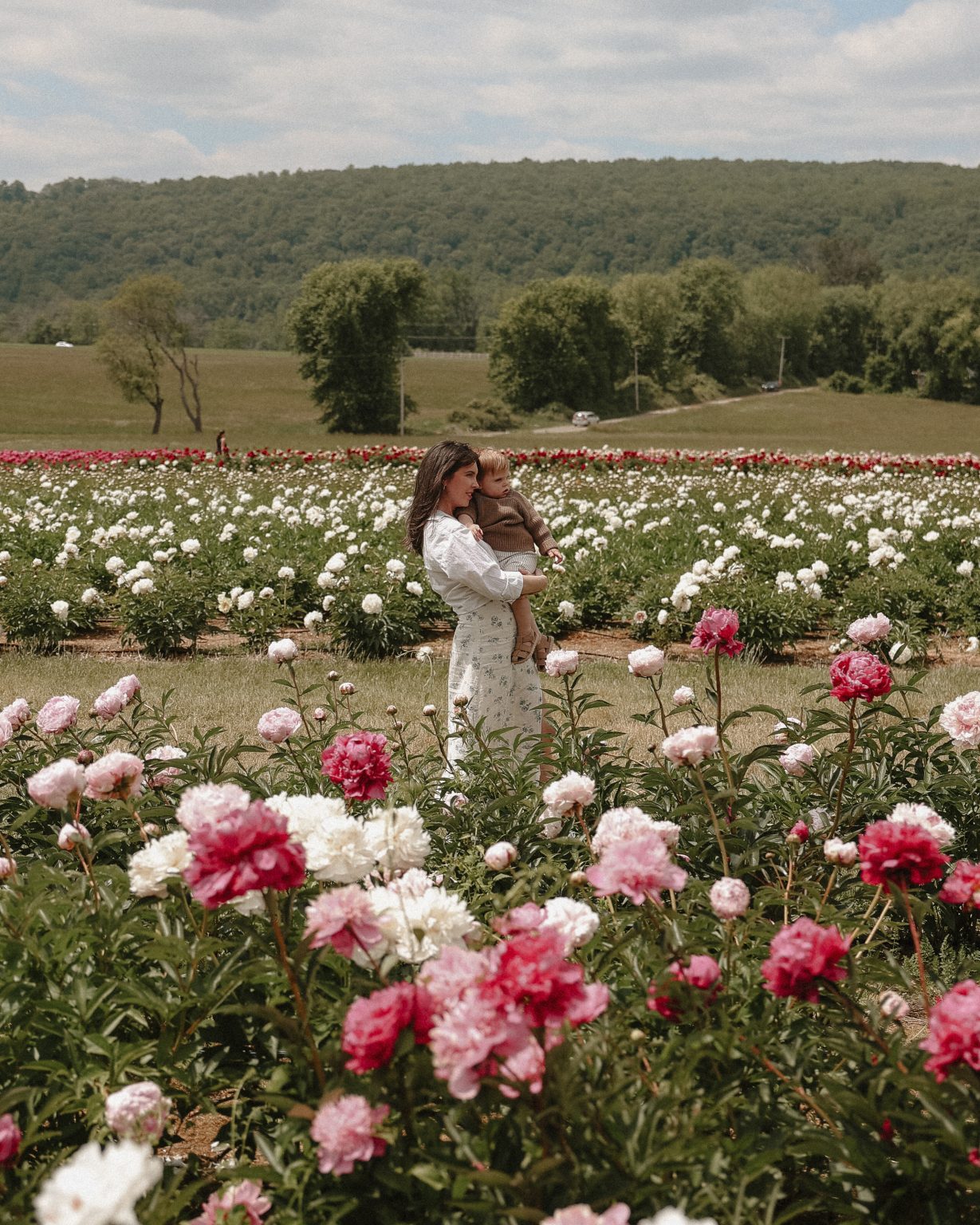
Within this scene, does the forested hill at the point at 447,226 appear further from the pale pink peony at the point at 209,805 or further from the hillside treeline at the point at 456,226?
the pale pink peony at the point at 209,805

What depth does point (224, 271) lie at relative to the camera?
447 ft

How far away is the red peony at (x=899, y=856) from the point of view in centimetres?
183

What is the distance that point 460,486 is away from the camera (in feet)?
14.2

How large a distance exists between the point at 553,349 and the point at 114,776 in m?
62.9

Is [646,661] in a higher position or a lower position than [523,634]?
higher

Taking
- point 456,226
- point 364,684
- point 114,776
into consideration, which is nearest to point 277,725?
point 114,776

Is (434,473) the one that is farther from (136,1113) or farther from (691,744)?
(136,1113)

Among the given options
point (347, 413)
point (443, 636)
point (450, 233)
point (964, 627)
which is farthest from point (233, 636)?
point (450, 233)

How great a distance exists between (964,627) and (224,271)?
457ft

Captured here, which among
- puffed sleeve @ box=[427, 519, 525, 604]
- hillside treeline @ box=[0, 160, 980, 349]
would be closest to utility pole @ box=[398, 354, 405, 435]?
puffed sleeve @ box=[427, 519, 525, 604]

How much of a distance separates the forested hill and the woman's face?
394ft

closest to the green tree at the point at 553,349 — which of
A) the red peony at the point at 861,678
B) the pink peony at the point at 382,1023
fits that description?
the red peony at the point at 861,678

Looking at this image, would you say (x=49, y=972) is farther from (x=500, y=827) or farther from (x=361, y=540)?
(x=361, y=540)

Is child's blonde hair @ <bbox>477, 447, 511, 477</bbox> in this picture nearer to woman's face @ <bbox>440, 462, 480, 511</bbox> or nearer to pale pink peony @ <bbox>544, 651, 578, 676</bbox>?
woman's face @ <bbox>440, 462, 480, 511</bbox>
